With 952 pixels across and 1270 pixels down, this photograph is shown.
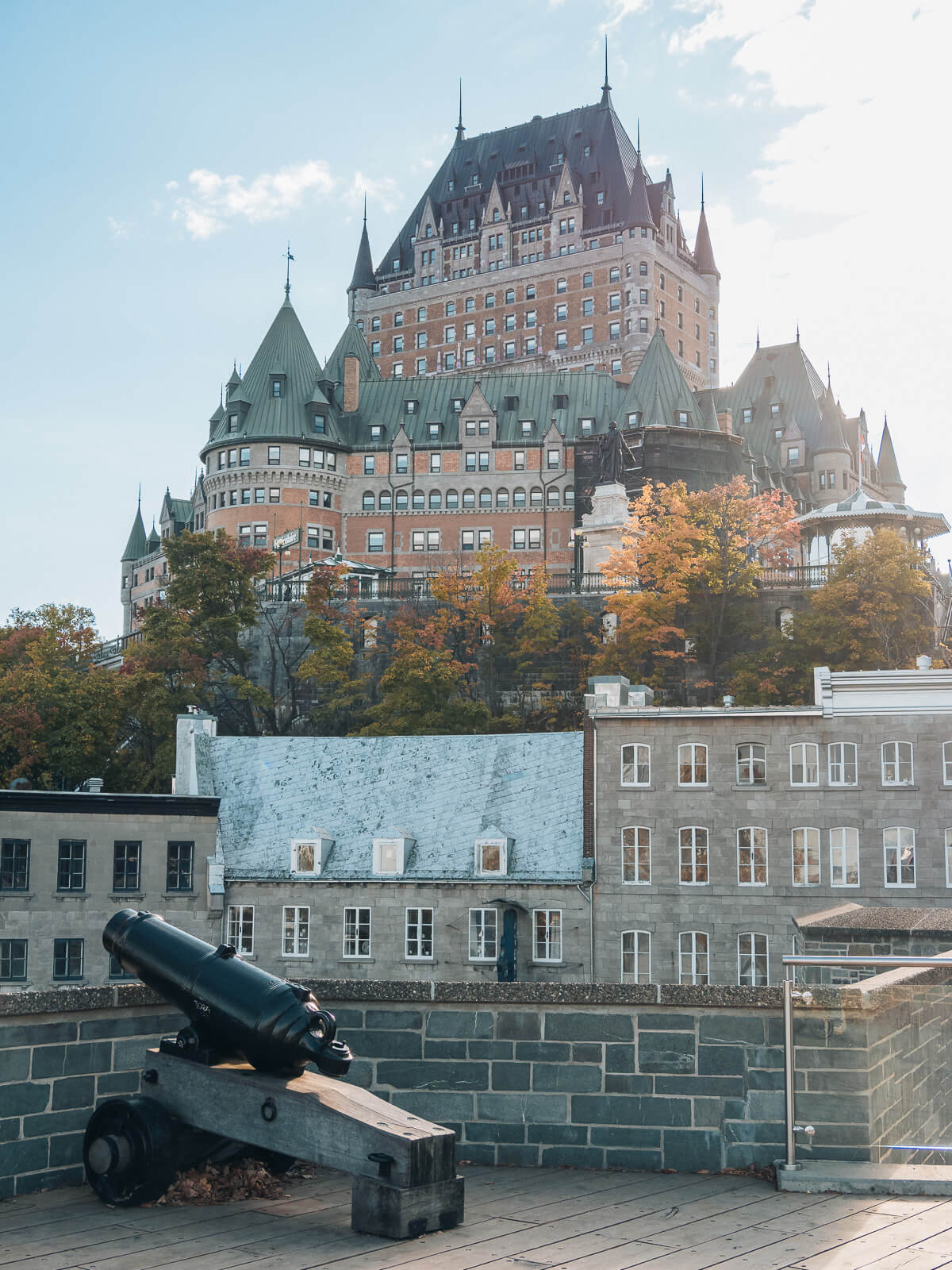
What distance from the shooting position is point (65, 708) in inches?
2761

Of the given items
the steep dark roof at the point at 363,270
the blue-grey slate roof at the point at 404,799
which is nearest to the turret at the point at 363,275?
the steep dark roof at the point at 363,270

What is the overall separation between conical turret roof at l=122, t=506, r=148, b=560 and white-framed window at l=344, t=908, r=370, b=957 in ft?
362

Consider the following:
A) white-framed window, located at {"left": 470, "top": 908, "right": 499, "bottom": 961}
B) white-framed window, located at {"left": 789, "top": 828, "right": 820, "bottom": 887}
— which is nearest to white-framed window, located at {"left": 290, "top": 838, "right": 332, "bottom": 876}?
white-framed window, located at {"left": 470, "top": 908, "right": 499, "bottom": 961}

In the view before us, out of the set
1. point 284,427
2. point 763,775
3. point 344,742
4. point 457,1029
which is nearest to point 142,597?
point 284,427

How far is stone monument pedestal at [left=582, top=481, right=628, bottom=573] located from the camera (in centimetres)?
9731

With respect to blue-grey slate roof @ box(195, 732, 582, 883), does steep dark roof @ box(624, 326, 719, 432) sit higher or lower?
higher

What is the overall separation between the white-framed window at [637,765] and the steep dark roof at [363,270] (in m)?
127

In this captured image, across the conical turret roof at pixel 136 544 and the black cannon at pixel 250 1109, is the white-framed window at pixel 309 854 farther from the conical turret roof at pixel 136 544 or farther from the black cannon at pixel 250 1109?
the conical turret roof at pixel 136 544

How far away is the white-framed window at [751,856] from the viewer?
46.0m

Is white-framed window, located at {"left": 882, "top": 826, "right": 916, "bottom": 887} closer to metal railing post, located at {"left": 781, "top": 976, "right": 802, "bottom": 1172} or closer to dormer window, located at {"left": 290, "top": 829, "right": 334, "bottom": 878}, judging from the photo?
dormer window, located at {"left": 290, "top": 829, "right": 334, "bottom": 878}

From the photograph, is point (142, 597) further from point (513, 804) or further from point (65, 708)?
point (513, 804)

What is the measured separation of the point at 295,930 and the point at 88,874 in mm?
6903

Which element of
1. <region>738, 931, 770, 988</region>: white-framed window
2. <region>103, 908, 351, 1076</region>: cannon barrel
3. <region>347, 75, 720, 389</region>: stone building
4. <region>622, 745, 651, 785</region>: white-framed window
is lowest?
<region>738, 931, 770, 988</region>: white-framed window

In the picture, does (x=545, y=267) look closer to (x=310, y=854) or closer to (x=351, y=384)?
(x=351, y=384)
